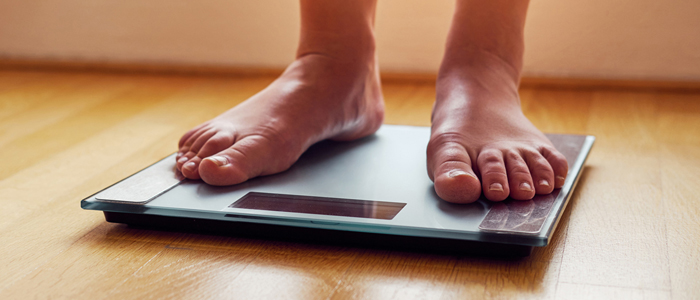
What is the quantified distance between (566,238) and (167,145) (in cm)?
76

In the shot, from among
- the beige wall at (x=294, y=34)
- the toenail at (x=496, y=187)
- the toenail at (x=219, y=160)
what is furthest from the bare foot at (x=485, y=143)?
the beige wall at (x=294, y=34)

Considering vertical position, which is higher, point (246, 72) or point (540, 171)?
point (540, 171)

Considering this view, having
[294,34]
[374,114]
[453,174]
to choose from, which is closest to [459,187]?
[453,174]

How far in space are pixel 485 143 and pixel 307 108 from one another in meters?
0.29

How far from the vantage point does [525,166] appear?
0.76m

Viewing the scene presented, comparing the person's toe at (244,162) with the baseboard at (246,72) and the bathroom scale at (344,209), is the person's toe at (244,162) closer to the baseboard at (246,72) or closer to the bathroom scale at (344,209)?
the bathroom scale at (344,209)

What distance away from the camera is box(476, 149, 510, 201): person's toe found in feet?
2.36

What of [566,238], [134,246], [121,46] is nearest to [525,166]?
[566,238]

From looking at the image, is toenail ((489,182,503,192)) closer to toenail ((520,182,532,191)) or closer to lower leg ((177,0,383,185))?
toenail ((520,182,532,191))

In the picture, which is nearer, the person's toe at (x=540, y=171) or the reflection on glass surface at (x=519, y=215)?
the reflection on glass surface at (x=519, y=215)

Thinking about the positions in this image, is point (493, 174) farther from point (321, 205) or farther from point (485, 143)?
point (321, 205)

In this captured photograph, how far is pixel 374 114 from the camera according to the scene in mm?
1089

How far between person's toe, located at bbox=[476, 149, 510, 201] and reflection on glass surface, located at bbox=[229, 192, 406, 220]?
0.33ft

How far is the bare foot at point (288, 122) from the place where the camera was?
2.77 ft
